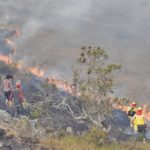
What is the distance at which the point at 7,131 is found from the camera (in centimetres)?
1767

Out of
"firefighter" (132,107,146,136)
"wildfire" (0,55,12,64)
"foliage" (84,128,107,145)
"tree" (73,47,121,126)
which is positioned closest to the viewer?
"foliage" (84,128,107,145)

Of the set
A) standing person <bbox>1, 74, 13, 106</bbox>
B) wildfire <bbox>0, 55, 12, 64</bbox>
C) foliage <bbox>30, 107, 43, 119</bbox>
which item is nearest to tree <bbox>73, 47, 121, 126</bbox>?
foliage <bbox>30, 107, 43, 119</bbox>

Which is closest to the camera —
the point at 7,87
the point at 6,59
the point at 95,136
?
the point at 95,136

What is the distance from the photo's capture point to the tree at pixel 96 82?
20.2 metres

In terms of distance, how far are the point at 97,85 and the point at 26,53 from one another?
90.9ft

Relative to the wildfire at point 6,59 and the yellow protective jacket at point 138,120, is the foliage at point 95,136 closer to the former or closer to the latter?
the yellow protective jacket at point 138,120

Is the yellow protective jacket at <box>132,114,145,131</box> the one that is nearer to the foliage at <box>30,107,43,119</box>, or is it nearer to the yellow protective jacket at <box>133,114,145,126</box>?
the yellow protective jacket at <box>133,114,145,126</box>

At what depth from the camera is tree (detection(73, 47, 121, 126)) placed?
794 inches

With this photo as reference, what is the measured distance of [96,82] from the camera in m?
20.2

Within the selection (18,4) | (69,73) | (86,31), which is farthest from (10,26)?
(69,73)

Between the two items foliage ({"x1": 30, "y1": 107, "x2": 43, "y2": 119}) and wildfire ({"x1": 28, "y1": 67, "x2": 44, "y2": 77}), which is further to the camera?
wildfire ({"x1": 28, "y1": 67, "x2": 44, "y2": 77})

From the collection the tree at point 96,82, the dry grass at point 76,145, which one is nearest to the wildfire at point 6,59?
the tree at point 96,82

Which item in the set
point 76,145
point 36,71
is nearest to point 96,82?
point 76,145

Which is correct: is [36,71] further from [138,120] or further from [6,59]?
[138,120]
